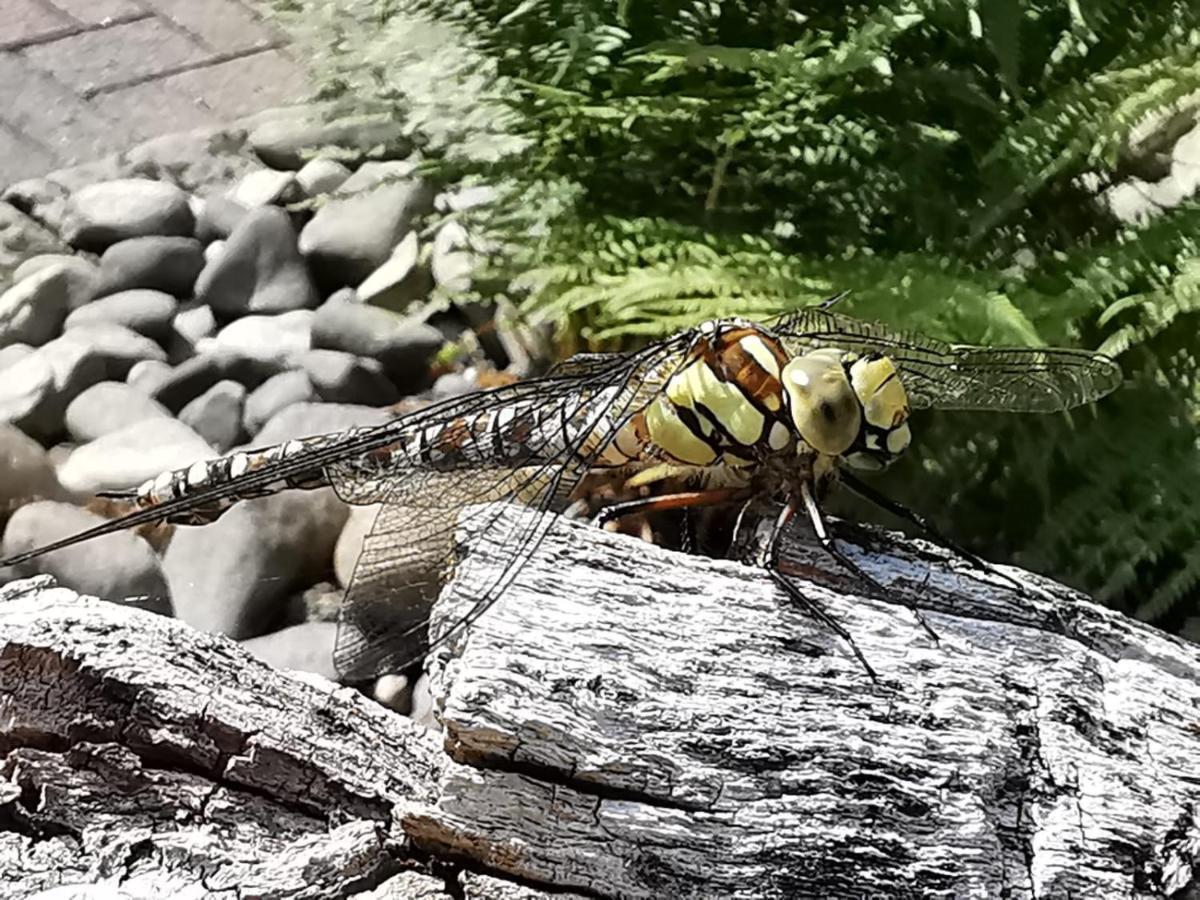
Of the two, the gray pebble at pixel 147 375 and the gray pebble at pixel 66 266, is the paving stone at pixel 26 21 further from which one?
the gray pebble at pixel 147 375

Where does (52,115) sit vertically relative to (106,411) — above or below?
above

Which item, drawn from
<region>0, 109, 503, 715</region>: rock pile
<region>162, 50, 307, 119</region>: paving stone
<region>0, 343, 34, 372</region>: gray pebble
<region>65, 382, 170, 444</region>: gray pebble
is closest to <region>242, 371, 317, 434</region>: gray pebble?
<region>0, 109, 503, 715</region>: rock pile

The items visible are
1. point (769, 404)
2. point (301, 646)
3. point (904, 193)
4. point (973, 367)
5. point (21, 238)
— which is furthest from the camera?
point (21, 238)

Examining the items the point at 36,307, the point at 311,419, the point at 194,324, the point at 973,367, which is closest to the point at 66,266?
the point at 36,307

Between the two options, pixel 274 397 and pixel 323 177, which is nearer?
pixel 274 397

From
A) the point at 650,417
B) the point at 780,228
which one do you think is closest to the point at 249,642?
the point at 650,417

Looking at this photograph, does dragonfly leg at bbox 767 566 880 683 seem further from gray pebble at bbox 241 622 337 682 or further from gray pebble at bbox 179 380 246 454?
gray pebble at bbox 179 380 246 454

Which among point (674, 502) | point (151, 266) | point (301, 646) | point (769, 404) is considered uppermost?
point (769, 404)

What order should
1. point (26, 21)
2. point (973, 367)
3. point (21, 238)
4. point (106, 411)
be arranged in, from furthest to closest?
1. point (21, 238)
2. point (26, 21)
3. point (106, 411)
4. point (973, 367)

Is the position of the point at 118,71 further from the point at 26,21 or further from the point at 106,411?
the point at 106,411
